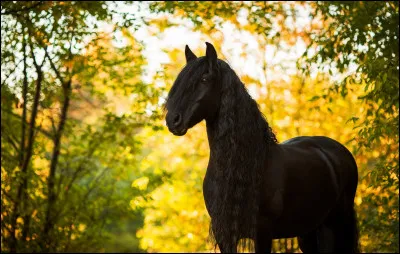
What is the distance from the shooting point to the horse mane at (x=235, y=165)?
10.8 ft

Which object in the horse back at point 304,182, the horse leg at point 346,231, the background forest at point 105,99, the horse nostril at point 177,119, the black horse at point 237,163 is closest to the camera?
the horse nostril at point 177,119

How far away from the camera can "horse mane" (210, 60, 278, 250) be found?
3.28 meters

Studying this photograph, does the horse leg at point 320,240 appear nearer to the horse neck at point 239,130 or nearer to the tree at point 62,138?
the horse neck at point 239,130

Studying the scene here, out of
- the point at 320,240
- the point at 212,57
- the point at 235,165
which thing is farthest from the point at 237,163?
the point at 320,240

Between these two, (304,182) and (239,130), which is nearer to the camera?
(239,130)

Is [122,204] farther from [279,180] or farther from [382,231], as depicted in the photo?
[279,180]

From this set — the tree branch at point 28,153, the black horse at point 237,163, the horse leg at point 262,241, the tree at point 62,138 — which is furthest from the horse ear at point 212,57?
the tree branch at point 28,153

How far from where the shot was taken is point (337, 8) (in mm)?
7527

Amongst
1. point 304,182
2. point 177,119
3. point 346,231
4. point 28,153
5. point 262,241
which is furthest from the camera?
point 28,153

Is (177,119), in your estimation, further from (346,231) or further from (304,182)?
(346,231)

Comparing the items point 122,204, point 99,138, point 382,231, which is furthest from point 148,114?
point 382,231

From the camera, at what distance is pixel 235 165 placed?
10.8ft

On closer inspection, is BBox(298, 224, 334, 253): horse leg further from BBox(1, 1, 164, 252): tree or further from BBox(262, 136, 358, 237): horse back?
BBox(1, 1, 164, 252): tree

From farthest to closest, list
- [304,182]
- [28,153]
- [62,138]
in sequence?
[62,138], [28,153], [304,182]
